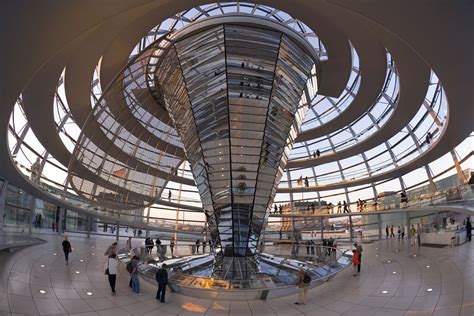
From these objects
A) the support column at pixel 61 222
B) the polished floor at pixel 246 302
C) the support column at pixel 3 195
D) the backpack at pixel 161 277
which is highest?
the support column at pixel 3 195

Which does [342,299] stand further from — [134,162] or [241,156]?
[134,162]

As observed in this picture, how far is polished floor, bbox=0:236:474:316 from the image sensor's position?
9.02 meters

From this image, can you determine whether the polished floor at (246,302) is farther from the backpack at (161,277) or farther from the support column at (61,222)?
the support column at (61,222)

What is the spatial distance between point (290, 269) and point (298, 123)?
30.3 ft

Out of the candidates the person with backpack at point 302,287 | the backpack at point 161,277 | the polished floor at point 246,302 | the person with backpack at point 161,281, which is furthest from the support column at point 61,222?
the person with backpack at point 302,287

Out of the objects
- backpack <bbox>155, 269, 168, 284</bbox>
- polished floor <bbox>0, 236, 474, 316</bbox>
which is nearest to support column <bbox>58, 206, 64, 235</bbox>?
polished floor <bbox>0, 236, 474, 316</bbox>

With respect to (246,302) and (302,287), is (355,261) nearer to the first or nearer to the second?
(302,287)

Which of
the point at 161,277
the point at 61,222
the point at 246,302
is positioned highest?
the point at 61,222

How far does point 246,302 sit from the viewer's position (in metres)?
10.9

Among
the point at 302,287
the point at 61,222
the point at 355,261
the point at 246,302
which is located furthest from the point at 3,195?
the point at 355,261

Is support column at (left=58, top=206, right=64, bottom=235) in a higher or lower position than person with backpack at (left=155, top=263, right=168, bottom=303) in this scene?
higher

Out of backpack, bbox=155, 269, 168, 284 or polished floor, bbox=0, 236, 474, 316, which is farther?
backpack, bbox=155, 269, 168, 284

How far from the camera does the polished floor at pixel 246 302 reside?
9023 mm

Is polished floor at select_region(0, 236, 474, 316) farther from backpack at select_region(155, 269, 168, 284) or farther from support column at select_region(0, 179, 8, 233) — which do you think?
support column at select_region(0, 179, 8, 233)
